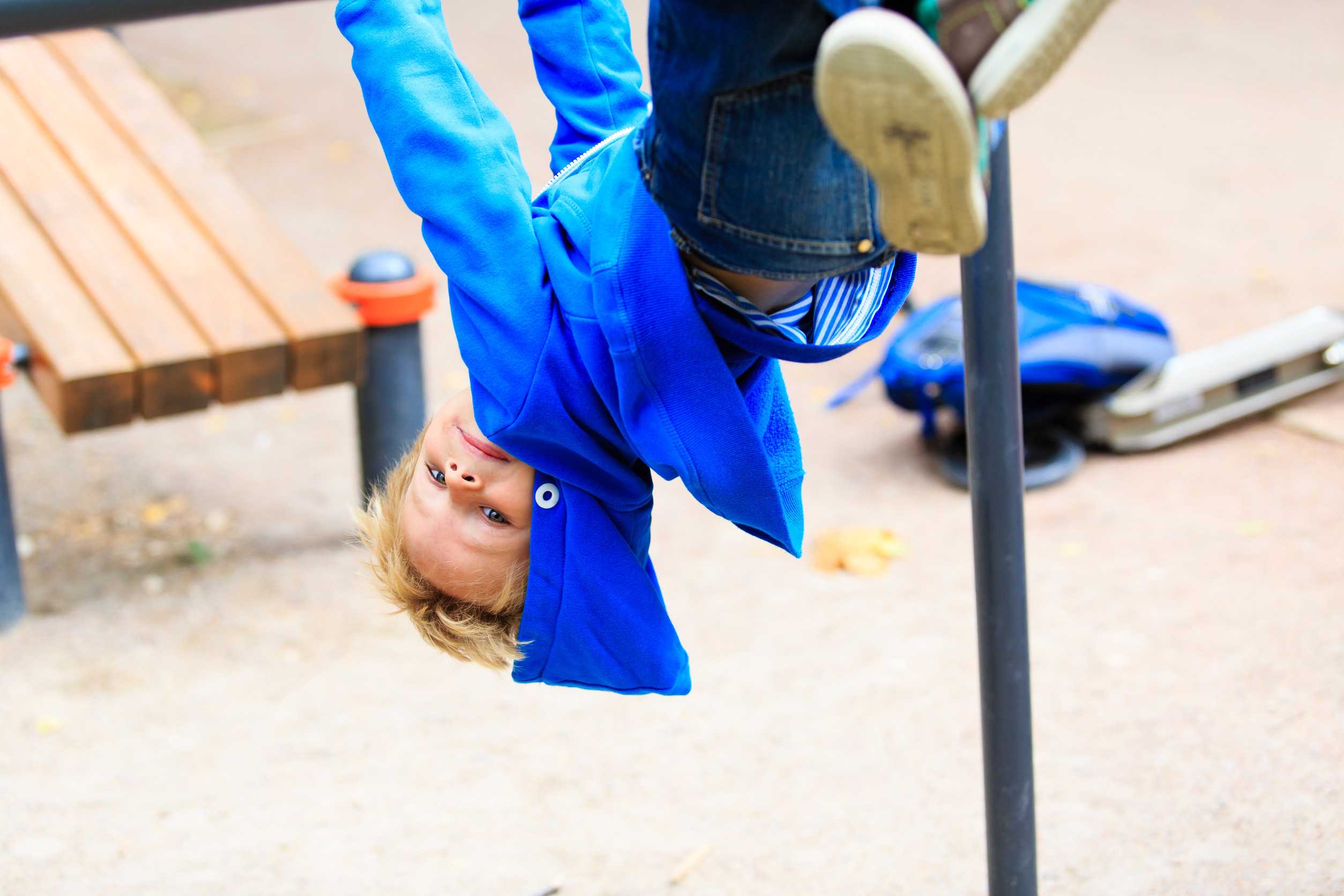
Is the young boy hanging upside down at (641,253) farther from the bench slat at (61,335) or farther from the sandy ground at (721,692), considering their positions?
the bench slat at (61,335)

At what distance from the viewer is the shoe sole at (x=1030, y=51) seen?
36.2 inches

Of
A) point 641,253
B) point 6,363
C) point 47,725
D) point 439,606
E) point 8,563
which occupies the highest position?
point 641,253

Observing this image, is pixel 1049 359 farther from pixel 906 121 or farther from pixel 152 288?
pixel 906 121

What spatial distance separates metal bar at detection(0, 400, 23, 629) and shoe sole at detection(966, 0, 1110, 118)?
250cm

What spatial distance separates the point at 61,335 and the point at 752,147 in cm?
217

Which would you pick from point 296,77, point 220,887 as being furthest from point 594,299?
point 296,77

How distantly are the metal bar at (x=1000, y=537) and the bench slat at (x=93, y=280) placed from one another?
1897mm

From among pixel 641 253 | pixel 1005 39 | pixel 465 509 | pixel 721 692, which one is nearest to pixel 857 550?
pixel 721 692

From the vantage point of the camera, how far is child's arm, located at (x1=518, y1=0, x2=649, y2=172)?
5.51ft

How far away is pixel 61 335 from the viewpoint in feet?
9.14

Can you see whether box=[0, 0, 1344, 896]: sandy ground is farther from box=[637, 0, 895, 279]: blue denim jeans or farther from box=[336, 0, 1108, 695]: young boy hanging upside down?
box=[637, 0, 895, 279]: blue denim jeans

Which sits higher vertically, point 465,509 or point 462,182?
point 462,182

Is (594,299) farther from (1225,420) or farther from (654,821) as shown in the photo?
(1225,420)

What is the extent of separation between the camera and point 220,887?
2.23 metres
